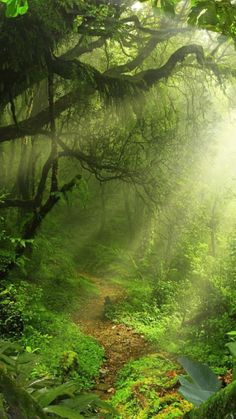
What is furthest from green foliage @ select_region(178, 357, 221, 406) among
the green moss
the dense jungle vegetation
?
the green moss

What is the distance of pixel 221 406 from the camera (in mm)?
1155

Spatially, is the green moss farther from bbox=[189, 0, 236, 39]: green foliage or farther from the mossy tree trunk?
bbox=[189, 0, 236, 39]: green foliage

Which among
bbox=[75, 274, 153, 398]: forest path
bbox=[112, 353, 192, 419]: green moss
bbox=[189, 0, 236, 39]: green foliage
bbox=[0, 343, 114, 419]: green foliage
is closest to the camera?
bbox=[0, 343, 114, 419]: green foliage

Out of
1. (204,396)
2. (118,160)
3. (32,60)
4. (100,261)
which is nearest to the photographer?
(204,396)

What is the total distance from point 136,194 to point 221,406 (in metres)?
12.3

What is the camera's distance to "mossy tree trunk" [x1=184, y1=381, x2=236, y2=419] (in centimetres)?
113

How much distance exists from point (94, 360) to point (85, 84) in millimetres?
6478

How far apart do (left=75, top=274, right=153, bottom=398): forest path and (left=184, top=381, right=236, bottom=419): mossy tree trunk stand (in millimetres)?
7373

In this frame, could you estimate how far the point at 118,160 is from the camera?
12625 mm

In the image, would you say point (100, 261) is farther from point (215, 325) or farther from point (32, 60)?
point (32, 60)

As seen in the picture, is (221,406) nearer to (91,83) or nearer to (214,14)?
(214,14)

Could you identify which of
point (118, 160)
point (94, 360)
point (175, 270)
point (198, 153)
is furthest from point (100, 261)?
point (94, 360)

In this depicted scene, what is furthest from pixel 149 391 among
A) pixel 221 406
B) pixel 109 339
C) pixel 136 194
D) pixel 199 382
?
pixel 136 194

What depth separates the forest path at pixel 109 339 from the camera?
29.0 ft
